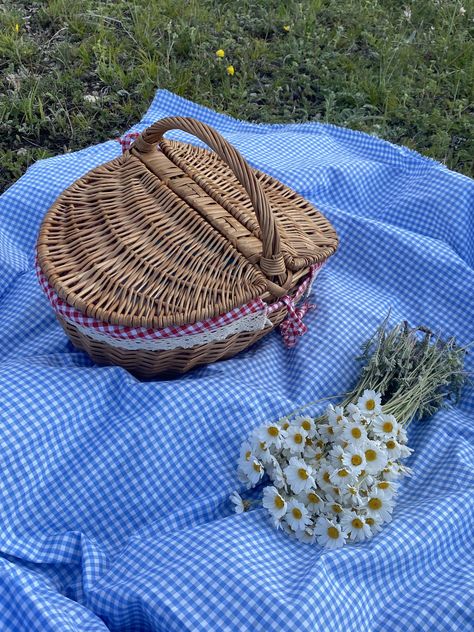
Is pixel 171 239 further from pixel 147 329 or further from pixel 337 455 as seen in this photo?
pixel 337 455

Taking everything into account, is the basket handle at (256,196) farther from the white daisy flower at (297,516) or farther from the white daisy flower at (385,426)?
the white daisy flower at (297,516)

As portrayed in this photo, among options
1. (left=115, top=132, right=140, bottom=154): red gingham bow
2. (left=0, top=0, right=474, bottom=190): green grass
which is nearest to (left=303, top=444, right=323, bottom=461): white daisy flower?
(left=115, top=132, right=140, bottom=154): red gingham bow

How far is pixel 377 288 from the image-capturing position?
7.48ft

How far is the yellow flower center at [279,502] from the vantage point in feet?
5.20

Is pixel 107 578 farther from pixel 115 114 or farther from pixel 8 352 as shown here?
pixel 115 114

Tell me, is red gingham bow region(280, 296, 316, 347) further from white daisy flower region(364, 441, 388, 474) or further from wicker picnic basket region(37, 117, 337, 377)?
white daisy flower region(364, 441, 388, 474)

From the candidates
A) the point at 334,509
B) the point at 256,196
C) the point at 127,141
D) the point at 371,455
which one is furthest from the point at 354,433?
the point at 127,141

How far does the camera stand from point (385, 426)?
167 centimetres

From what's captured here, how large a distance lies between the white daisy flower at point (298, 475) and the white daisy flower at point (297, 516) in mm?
27

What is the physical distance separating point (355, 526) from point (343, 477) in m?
0.11

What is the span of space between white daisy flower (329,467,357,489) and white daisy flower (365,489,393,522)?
0.06 metres

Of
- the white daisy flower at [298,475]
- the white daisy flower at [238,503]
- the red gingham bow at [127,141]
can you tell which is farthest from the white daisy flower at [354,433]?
the red gingham bow at [127,141]

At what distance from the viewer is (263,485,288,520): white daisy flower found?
159 cm

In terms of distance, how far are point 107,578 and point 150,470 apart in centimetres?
26
